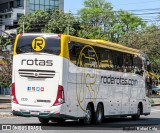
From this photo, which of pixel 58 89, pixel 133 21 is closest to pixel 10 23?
pixel 133 21

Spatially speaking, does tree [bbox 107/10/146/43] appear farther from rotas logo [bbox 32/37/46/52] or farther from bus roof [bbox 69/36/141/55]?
rotas logo [bbox 32/37/46/52]

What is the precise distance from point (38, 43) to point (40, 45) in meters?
0.13

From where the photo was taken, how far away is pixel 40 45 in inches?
762

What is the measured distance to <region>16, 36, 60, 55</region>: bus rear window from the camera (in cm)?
1912

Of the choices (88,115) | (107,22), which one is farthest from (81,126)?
(107,22)

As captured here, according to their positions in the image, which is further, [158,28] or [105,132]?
[158,28]

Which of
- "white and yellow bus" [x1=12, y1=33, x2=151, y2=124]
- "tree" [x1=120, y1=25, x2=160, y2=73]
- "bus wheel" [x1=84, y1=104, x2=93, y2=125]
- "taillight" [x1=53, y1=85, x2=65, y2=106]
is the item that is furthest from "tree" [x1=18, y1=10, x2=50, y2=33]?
"taillight" [x1=53, y1=85, x2=65, y2=106]

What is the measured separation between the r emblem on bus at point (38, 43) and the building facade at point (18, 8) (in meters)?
68.2

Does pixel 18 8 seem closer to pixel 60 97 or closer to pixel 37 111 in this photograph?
pixel 37 111

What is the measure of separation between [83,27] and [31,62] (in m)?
63.6

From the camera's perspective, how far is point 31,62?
19.3 metres

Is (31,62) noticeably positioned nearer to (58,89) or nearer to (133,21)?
(58,89)

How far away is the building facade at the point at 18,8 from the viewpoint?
87.7 m

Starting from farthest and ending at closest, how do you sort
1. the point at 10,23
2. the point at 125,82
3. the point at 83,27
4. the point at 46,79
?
the point at 10,23
the point at 83,27
the point at 125,82
the point at 46,79
